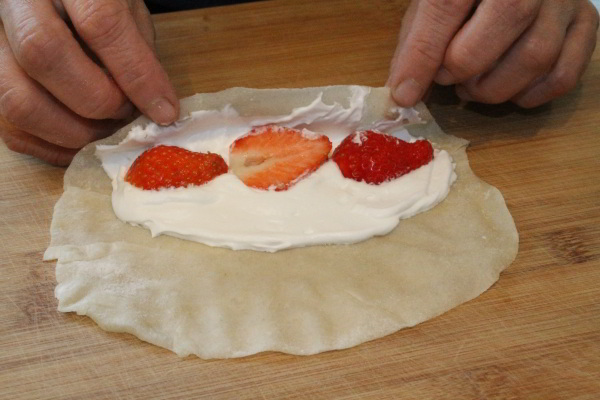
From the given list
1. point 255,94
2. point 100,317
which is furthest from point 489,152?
point 100,317

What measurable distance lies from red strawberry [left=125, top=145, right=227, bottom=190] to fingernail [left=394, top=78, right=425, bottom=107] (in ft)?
1.37

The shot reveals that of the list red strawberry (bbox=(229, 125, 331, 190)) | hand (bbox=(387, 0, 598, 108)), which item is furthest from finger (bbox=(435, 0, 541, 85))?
red strawberry (bbox=(229, 125, 331, 190))

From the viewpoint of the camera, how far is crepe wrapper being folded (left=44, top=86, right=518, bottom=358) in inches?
44.1

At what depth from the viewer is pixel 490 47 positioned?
4.42ft

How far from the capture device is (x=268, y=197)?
133 cm

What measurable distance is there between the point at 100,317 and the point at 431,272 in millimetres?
598

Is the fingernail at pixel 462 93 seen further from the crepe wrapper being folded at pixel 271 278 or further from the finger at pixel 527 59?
the crepe wrapper being folded at pixel 271 278

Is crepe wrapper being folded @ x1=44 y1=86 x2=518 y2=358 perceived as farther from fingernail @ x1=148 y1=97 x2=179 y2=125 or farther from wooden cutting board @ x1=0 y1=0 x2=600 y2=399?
fingernail @ x1=148 y1=97 x2=179 y2=125

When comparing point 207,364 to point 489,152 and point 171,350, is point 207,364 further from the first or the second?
point 489,152

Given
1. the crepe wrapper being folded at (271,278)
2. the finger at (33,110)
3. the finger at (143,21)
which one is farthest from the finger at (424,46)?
the finger at (33,110)

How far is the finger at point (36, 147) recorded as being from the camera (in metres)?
1.44

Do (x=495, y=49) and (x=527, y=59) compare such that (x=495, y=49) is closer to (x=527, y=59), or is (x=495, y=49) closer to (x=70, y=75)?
(x=527, y=59)

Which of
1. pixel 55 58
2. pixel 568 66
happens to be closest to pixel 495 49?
→ pixel 568 66

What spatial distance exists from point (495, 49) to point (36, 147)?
100cm
